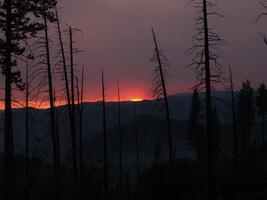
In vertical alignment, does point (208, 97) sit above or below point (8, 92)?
below

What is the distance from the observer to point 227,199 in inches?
1099

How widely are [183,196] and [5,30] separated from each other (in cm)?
1352

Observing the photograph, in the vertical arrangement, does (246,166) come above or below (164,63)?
below

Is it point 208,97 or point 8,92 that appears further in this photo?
point 208,97

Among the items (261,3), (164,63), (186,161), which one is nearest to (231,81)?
(164,63)

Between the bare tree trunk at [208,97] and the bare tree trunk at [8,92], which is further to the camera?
the bare tree trunk at [208,97]

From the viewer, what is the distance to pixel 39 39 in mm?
33594

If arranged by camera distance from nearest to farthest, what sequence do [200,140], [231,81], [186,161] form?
[186,161] < [231,81] < [200,140]

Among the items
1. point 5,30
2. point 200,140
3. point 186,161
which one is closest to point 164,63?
point 186,161

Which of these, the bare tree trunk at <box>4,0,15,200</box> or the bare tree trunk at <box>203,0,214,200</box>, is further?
the bare tree trunk at <box>203,0,214,200</box>

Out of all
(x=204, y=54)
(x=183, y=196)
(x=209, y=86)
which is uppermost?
(x=204, y=54)

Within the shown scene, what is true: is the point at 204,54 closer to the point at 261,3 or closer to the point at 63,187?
the point at 261,3

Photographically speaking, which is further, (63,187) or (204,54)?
(63,187)

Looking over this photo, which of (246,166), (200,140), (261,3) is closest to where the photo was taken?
(261,3)
